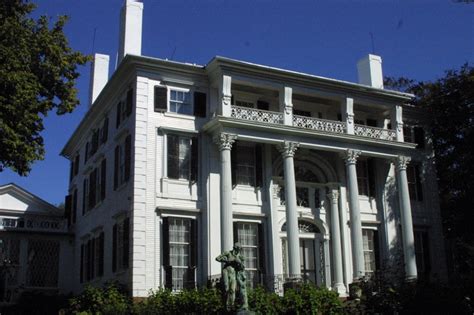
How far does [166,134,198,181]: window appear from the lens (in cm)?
2498

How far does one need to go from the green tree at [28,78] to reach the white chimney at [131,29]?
4918 millimetres

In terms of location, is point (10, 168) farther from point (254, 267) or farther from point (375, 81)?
point (375, 81)

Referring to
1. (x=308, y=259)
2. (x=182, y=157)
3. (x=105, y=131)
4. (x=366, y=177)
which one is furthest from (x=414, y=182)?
(x=105, y=131)

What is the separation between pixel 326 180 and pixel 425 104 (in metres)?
7.43

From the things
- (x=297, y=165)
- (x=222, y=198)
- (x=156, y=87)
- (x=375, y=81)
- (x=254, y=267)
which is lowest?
(x=254, y=267)

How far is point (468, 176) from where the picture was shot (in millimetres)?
30453

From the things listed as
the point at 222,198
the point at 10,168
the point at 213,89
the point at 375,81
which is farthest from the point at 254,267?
the point at 375,81

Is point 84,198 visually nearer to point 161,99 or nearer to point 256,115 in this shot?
point 161,99

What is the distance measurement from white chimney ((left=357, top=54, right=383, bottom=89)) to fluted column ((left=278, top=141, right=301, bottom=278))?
8157 mm

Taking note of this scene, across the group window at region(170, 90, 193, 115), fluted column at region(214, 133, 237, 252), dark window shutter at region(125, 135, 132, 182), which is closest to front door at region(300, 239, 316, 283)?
fluted column at region(214, 133, 237, 252)

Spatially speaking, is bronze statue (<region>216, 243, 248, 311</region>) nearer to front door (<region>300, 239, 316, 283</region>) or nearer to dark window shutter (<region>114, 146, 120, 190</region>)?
front door (<region>300, 239, 316, 283</region>)

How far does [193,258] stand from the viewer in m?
24.2

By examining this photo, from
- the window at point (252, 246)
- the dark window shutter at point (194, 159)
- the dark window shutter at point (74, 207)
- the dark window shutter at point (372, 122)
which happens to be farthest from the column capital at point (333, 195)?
the dark window shutter at point (74, 207)

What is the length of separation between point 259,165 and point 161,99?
516cm
